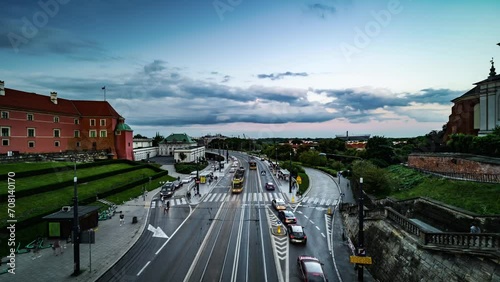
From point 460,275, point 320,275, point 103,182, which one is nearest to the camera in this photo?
point 460,275

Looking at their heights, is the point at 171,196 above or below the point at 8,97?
below

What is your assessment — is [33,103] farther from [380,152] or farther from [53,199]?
[380,152]

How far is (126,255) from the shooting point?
787 inches

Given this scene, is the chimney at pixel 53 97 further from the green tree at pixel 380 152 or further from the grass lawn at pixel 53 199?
the green tree at pixel 380 152

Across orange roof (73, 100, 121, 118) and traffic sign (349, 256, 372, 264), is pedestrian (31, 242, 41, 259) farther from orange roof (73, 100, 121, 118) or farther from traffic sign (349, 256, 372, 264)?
orange roof (73, 100, 121, 118)

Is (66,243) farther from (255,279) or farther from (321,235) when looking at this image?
(321,235)

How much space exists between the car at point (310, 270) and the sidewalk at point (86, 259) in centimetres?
1187

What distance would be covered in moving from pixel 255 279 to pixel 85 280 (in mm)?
9610

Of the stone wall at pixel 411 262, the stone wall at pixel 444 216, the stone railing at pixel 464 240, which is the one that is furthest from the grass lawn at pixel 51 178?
the stone wall at pixel 444 216

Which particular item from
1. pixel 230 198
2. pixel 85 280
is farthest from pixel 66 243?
pixel 230 198

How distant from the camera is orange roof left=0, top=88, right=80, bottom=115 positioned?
44.7 meters

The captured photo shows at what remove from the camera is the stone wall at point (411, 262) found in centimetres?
1153

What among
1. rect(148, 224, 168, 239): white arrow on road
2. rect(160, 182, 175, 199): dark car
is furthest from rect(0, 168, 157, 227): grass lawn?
rect(148, 224, 168, 239): white arrow on road

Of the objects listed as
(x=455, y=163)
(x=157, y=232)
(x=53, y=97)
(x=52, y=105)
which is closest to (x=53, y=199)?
(x=157, y=232)
